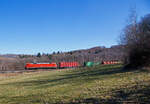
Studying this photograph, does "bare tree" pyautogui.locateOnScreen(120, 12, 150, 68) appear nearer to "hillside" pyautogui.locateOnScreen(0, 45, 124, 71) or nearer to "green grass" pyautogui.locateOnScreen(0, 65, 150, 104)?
"green grass" pyautogui.locateOnScreen(0, 65, 150, 104)

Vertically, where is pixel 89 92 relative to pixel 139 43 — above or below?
below

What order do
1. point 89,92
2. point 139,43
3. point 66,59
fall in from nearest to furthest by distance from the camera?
point 89,92
point 139,43
point 66,59

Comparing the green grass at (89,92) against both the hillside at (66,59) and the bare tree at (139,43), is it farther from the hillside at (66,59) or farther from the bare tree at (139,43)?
the hillside at (66,59)

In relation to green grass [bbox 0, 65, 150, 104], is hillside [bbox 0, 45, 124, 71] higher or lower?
Result: higher

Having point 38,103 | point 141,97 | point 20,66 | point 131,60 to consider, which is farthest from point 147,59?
point 20,66

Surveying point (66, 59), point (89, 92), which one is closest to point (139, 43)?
point (89, 92)

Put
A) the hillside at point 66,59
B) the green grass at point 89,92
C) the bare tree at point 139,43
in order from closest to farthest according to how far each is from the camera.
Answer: the green grass at point 89,92 → the bare tree at point 139,43 → the hillside at point 66,59

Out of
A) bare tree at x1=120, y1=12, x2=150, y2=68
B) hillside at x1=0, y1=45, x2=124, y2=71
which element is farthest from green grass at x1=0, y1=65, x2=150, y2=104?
hillside at x1=0, y1=45, x2=124, y2=71

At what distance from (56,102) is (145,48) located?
1664cm

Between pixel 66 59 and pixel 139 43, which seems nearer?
pixel 139 43

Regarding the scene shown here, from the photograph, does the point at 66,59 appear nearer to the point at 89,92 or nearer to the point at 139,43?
the point at 139,43

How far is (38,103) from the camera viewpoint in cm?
818

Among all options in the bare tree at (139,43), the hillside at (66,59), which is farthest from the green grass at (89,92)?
the hillside at (66,59)

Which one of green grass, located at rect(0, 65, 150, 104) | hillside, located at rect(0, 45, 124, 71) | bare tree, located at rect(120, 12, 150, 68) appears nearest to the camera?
green grass, located at rect(0, 65, 150, 104)
